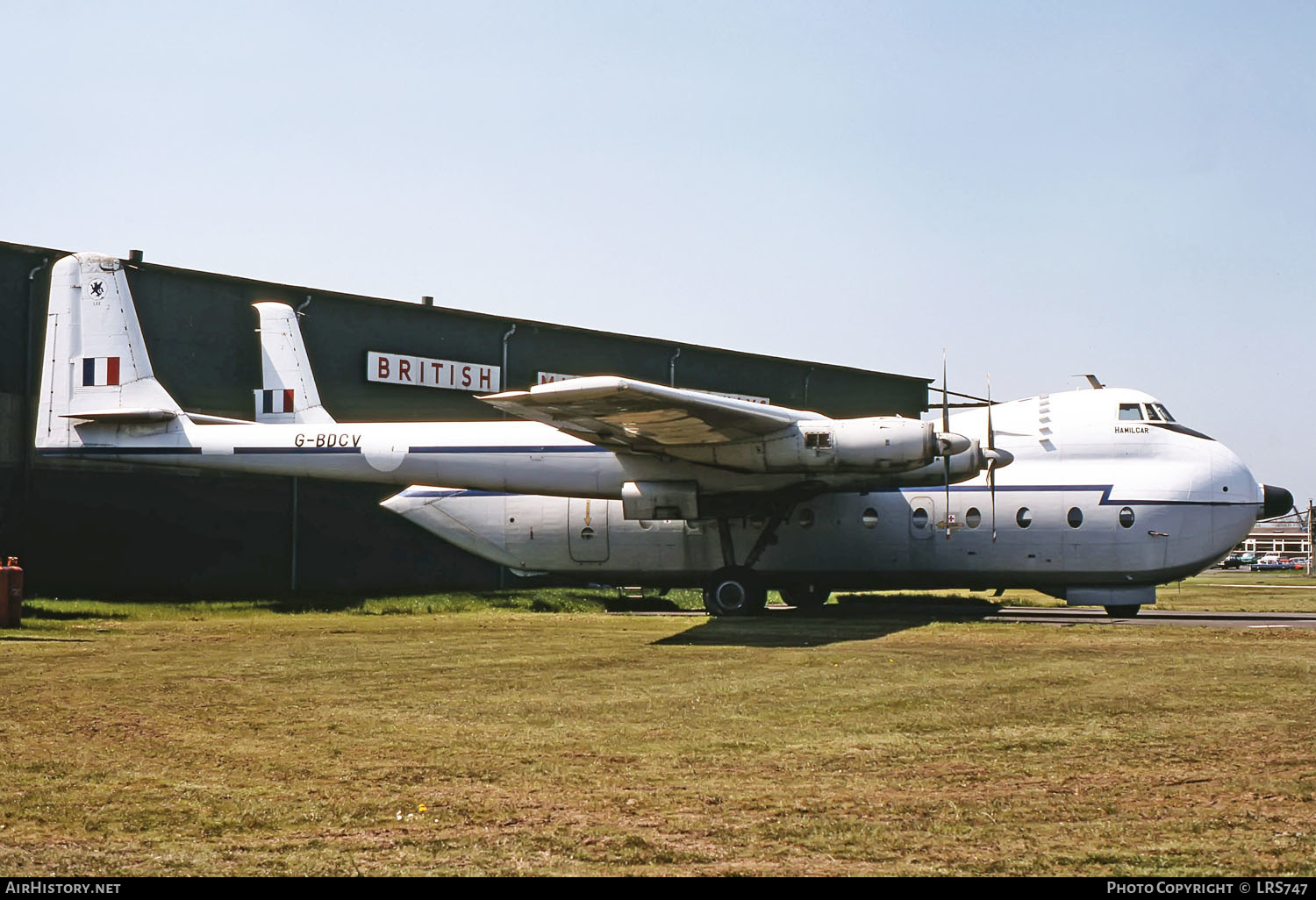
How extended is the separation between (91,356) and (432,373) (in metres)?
13.3

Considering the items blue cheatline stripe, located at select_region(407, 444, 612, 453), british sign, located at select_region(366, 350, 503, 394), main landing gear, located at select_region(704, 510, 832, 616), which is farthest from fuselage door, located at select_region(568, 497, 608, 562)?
british sign, located at select_region(366, 350, 503, 394)

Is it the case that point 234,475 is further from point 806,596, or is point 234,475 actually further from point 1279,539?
point 1279,539

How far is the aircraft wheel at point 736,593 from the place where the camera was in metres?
25.1

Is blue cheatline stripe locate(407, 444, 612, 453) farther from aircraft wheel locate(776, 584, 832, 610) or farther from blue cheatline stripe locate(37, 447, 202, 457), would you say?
aircraft wheel locate(776, 584, 832, 610)

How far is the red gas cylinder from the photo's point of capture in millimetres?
20328

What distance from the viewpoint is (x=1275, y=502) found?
24.9 meters

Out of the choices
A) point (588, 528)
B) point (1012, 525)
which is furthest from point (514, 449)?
point (1012, 525)

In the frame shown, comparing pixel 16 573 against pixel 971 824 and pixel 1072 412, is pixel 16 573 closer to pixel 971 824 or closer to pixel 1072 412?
pixel 971 824

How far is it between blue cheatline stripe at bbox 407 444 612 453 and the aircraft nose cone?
14.0 meters

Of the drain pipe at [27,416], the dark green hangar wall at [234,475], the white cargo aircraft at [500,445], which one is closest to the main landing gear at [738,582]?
the white cargo aircraft at [500,445]

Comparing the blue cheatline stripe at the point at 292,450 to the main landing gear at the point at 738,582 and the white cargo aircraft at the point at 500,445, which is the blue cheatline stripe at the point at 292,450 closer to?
the white cargo aircraft at the point at 500,445

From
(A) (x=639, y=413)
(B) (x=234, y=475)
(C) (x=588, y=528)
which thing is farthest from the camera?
(B) (x=234, y=475)
